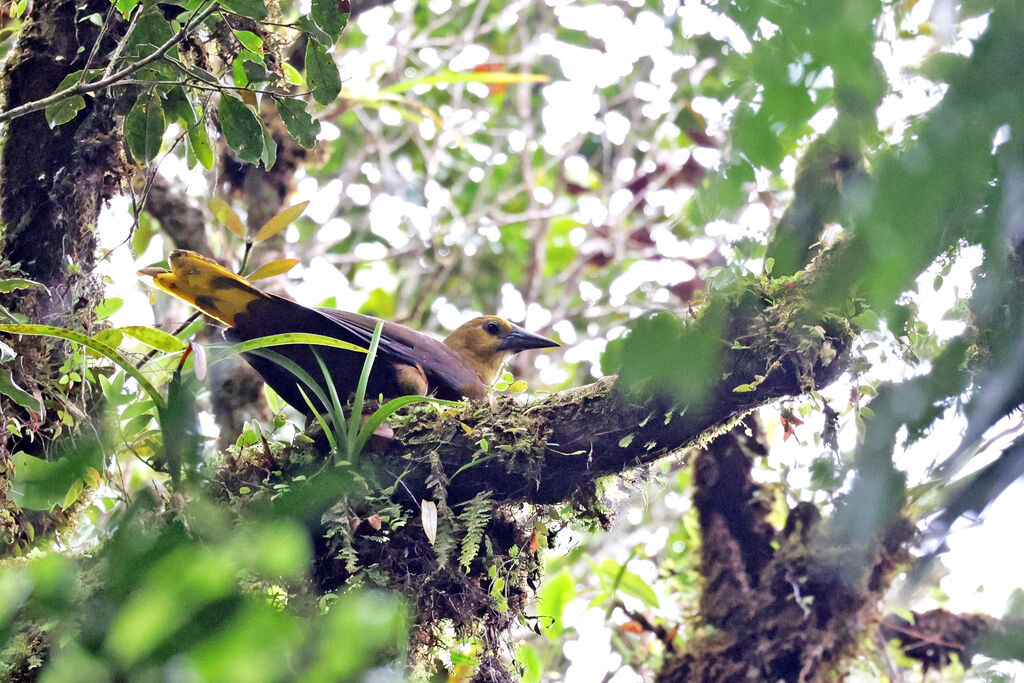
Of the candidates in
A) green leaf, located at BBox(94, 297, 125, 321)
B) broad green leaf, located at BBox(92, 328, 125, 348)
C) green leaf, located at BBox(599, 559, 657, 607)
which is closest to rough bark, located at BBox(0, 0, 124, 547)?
green leaf, located at BBox(94, 297, 125, 321)

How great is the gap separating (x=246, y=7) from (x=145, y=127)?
21.1 inches

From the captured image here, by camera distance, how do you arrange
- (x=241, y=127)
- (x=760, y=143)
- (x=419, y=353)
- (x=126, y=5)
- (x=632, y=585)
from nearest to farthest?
1. (x=760, y=143)
2. (x=126, y=5)
3. (x=241, y=127)
4. (x=419, y=353)
5. (x=632, y=585)

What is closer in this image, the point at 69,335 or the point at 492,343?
the point at 69,335

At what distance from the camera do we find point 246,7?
7.23 feet

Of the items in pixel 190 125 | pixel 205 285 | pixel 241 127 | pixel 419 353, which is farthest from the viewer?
pixel 419 353

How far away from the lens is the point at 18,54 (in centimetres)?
279

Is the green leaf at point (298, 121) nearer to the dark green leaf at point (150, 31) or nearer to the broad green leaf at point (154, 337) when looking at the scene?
the dark green leaf at point (150, 31)

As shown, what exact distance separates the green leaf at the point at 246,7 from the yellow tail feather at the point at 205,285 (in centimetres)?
97

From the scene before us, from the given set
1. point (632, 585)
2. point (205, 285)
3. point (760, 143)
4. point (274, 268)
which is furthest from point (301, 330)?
point (760, 143)

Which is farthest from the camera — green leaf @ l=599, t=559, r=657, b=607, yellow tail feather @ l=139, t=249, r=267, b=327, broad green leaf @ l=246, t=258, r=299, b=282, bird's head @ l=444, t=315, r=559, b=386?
bird's head @ l=444, t=315, r=559, b=386

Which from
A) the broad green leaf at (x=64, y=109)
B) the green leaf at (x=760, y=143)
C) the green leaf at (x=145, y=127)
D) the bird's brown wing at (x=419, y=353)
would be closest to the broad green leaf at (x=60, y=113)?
the broad green leaf at (x=64, y=109)

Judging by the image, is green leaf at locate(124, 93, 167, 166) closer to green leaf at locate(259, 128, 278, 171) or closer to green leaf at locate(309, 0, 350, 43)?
green leaf at locate(259, 128, 278, 171)

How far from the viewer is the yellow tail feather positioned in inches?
116

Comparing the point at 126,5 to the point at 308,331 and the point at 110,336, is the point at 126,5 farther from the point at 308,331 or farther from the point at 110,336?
the point at 308,331
